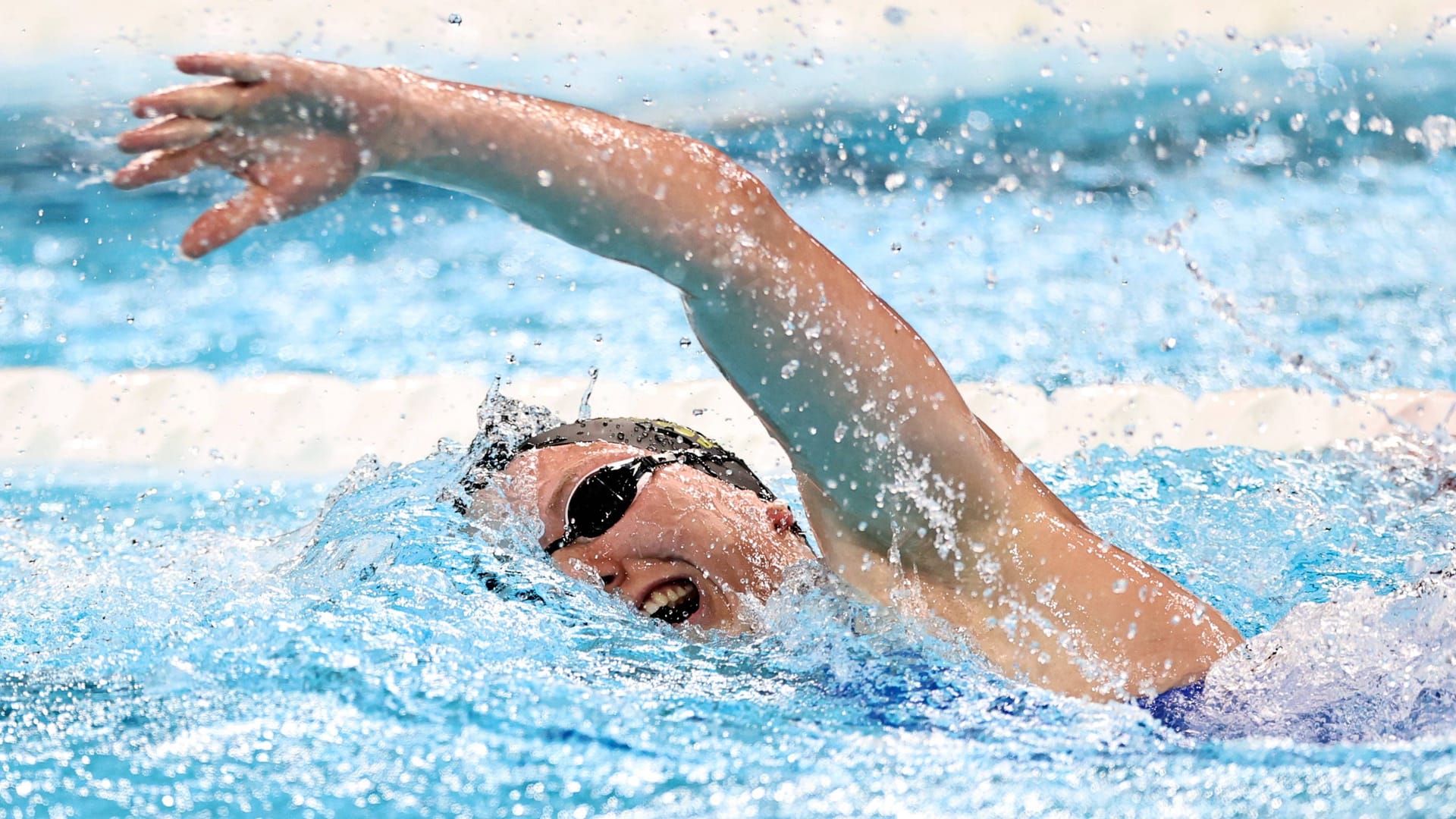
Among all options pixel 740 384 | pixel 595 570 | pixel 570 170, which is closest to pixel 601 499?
pixel 595 570

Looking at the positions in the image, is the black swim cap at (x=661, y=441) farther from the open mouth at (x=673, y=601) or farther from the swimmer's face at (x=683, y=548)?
the open mouth at (x=673, y=601)

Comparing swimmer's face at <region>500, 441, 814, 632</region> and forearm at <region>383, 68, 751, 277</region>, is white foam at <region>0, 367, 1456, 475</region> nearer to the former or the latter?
swimmer's face at <region>500, 441, 814, 632</region>

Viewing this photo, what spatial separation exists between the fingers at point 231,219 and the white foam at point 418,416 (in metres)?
1.86

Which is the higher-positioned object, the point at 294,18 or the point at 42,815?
the point at 294,18

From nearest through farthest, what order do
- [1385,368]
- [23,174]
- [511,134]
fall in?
[511,134] → [1385,368] → [23,174]

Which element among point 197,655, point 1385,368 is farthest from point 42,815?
point 1385,368

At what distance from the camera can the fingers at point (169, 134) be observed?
96cm

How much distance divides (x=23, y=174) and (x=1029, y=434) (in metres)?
2.89

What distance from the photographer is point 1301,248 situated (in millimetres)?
3766

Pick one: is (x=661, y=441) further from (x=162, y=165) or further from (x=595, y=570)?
(x=162, y=165)

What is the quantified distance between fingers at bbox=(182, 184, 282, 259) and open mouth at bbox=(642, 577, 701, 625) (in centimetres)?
75

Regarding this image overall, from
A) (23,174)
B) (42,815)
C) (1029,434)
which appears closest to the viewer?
(42,815)

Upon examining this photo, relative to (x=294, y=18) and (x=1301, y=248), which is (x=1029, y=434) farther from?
(x=294, y=18)

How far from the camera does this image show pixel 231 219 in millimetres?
970
